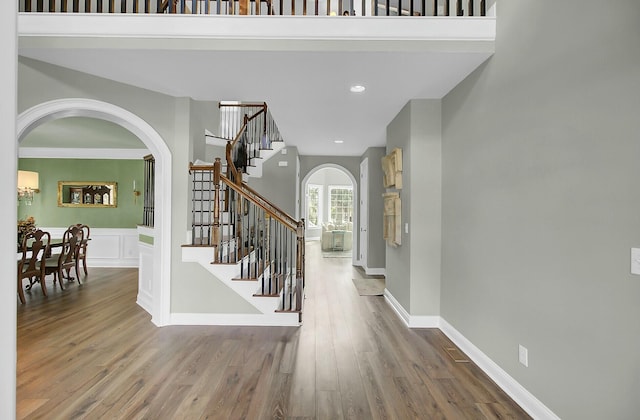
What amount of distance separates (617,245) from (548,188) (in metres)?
0.55

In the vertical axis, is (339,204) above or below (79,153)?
below

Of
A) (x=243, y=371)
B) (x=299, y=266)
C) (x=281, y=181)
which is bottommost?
(x=243, y=371)

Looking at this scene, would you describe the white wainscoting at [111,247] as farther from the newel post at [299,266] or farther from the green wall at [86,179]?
the newel post at [299,266]

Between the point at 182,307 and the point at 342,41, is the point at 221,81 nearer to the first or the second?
the point at 342,41

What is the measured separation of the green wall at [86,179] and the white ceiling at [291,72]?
15.5ft

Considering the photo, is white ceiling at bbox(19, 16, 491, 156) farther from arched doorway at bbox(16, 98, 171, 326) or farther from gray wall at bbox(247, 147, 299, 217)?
gray wall at bbox(247, 147, 299, 217)

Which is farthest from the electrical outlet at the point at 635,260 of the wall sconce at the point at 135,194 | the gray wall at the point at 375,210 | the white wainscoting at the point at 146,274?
the wall sconce at the point at 135,194

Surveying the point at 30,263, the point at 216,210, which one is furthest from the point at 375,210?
the point at 30,263

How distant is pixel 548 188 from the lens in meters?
2.06

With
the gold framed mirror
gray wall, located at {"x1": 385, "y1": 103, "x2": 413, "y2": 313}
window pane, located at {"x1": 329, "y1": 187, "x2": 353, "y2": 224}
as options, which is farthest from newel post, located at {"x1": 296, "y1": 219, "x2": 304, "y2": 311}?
window pane, located at {"x1": 329, "y1": 187, "x2": 353, "y2": 224}

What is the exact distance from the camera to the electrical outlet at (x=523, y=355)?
224 cm

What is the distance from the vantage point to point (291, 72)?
3051 millimetres

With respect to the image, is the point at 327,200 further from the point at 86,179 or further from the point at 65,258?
the point at 65,258

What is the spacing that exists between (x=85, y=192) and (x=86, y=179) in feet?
1.00
